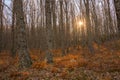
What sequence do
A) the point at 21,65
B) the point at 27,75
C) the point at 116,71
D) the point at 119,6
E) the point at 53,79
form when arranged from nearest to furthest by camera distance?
the point at 119,6
the point at 53,79
the point at 27,75
the point at 116,71
the point at 21,65

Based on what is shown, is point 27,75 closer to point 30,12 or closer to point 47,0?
point 47,0

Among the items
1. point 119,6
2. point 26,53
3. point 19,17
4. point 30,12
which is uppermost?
point 30,12

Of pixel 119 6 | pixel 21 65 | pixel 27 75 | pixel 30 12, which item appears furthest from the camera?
pixel 30 12

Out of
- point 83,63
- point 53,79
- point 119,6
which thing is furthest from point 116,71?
point 119,6

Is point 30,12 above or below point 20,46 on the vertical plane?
Result: above

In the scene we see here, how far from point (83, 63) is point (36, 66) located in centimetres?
290

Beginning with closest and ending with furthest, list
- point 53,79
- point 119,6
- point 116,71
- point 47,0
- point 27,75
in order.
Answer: point 119,6 → point 53,79 → point 27,75 → point 116,71 → point 47,0

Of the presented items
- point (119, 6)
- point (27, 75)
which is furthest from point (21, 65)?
point (119, 6)

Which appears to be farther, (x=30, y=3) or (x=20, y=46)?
(x=30, y=3)

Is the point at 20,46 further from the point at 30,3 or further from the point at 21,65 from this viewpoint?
the point at 30,3

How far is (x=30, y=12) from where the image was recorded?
3331 centimetres

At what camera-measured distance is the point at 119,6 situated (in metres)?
5.04

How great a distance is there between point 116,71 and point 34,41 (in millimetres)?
27418

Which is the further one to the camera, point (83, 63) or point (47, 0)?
point (47, 0)
